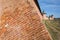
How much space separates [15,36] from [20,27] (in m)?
0.32

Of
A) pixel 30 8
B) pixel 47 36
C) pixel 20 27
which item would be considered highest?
pixel 30 8

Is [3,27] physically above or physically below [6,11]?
below

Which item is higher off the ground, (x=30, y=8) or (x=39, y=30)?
(x=30, y=8)

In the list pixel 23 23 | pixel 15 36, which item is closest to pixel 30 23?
pixel 23 23

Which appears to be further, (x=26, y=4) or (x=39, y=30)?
(x=26, y=4)

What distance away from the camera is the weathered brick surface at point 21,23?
5.74 meters

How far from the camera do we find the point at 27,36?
5.78 m

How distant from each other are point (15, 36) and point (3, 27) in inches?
21.5

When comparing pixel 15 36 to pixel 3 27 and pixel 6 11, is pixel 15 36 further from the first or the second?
pixel 6 11

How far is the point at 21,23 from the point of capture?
5.98 metres

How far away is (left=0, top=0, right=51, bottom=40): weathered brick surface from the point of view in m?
5.74

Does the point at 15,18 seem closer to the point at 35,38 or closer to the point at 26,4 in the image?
the point at 26,4

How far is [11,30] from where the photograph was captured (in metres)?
5.99

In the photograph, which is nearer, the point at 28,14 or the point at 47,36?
the point at 47,36
